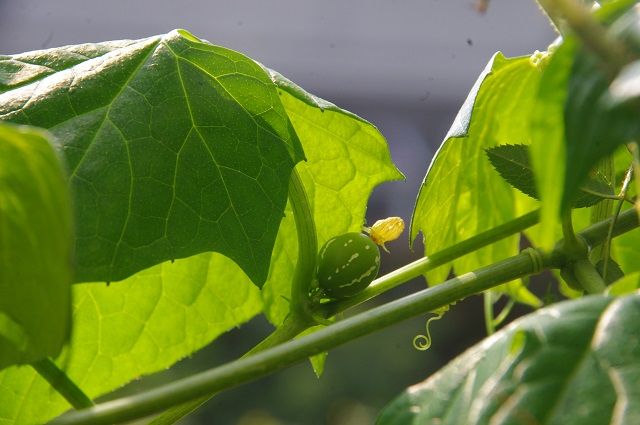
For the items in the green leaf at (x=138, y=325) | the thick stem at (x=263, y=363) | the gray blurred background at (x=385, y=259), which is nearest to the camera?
the thick stem at (x=263, y=363)

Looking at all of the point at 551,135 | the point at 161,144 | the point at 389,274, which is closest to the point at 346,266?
the point at 389,274

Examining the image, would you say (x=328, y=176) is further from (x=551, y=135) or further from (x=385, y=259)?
(x=385, y=259)

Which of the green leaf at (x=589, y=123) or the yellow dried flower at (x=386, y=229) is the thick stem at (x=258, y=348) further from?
the green leaf at (x=589, y=123)

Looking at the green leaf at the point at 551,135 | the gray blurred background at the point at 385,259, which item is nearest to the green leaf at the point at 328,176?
the green leaf at the point at 551,135

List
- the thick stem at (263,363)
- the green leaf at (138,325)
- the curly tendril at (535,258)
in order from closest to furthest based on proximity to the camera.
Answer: the thick stem at (263,363) < the curly tendril at (535,258) < the green leaf at (138,325)

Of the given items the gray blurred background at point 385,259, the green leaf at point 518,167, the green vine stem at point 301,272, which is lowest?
the gray blurred background at point 385,259

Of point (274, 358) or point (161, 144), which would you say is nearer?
point (274, 358)

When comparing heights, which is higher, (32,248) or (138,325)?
(32,248)

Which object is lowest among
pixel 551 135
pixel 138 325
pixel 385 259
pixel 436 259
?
pixel 385 259

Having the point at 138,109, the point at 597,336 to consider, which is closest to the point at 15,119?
the point at 138,109
